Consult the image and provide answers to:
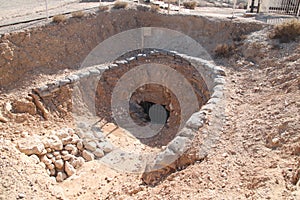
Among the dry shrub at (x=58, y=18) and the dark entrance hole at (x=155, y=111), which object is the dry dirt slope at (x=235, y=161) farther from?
the dry shrub at (x=58, y=18)

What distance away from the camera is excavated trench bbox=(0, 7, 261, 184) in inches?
295

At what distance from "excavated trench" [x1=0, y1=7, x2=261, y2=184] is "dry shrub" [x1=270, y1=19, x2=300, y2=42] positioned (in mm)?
1421

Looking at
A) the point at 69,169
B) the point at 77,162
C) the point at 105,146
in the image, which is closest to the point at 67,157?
the point at 77,162

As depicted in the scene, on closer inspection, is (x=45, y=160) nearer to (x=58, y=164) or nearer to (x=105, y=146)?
(x=58, y=164)

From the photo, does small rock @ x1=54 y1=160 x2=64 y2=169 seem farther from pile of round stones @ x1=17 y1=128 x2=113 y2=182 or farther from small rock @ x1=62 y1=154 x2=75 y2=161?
small rock @ x1=62 y1=154 x2=75 y2=161

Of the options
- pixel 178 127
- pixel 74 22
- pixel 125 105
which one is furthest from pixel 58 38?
pixel 178 127

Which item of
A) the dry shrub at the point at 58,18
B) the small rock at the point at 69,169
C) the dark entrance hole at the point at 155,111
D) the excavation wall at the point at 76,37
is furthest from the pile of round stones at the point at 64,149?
the dry shrub at the point at 58,18

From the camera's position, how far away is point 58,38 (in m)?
10.1

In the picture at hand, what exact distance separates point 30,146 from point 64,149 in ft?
3.50

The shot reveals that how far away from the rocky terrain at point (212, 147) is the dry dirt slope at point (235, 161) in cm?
2

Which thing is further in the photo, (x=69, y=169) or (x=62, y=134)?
(x=62, y=134)

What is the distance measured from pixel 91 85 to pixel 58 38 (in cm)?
246

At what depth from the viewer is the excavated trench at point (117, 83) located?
7496mm

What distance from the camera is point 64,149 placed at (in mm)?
7449
